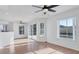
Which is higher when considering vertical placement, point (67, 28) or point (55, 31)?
point (67, 28)

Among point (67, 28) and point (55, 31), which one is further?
point (55, 31)

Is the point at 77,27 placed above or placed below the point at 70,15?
below

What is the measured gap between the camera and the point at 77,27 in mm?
5066

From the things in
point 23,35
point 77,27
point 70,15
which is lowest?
point 23,35

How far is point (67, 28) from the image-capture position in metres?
6.05

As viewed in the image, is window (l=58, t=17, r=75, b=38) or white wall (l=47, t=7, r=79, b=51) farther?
window (l=58, t=17, r=75, b=38)

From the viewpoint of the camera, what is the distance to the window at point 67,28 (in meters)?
5.57

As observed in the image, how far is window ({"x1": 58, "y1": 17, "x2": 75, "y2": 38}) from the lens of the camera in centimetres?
557

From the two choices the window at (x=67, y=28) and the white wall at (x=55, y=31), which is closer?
the white wall at (x=55, y=31)
